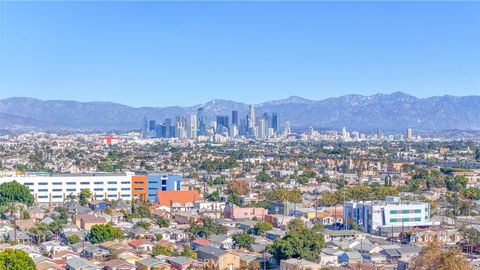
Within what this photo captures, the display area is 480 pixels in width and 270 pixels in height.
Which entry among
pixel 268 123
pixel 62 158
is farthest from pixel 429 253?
Answer: pixel 268 123

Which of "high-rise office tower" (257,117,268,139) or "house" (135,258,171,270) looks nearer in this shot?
"house" (135,258,171,270)

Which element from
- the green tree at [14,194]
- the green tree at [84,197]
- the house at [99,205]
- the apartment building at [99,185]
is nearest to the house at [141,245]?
the house at [99,205]

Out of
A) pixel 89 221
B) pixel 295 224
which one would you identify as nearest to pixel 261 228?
pixel 295 224

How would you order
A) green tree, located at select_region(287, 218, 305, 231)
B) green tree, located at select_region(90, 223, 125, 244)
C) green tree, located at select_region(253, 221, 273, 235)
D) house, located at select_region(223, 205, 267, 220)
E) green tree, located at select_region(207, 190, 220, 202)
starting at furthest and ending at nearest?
1. green tree, located at select_region(207, 190, 220, 202)
2. house, located at select_region(223, 205, 267, 220)
3. green tree, located at select_region(253, 221, 273, 235)
4. green tree, located at select_region(287, 218, 305, 231)
5. green tree, located at select_region(90, 223, 125, 244)

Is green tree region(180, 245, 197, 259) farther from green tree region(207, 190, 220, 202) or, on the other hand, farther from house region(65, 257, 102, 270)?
green tree region(207, 190, 220, 202)

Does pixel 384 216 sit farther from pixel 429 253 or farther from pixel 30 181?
pixel 30 181

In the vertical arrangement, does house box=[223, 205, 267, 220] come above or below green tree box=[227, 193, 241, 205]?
below

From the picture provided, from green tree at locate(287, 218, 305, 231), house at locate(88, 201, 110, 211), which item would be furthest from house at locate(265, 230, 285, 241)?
house at locate(88, 201, 110, 211)
